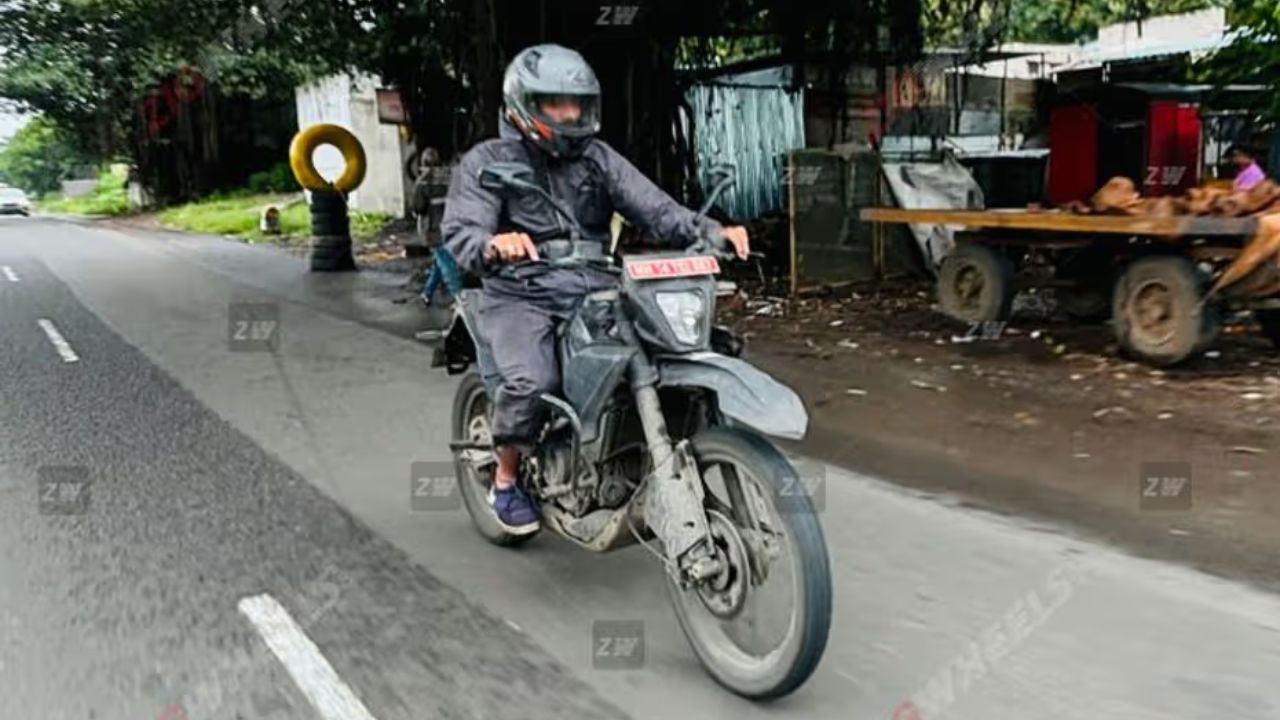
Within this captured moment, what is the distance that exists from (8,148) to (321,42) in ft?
266

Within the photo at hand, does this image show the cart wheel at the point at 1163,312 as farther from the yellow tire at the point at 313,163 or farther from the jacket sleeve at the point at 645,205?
the yellow tire at the point at 313,163

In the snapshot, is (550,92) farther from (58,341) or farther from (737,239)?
(58,341)

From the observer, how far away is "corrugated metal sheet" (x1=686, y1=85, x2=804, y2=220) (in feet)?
54.3

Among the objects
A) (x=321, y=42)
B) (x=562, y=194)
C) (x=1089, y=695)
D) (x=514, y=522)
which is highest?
(x=321, y=42)

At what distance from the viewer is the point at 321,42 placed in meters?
18.8

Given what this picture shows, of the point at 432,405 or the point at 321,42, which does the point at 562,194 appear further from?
the point at 321,42

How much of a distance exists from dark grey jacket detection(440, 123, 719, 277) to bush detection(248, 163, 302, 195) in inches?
1282

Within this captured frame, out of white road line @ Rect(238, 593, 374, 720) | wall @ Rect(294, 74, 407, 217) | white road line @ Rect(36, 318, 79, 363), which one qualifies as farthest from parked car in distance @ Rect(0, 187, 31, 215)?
white road line @ Rect(238, 593, 374, 720)

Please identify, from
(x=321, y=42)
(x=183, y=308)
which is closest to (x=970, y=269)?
(x=183, y=308)

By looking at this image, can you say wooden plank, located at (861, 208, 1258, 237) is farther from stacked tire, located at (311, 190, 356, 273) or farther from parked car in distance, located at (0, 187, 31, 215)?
parked car in distance, located at (0, 187, 31, 215)

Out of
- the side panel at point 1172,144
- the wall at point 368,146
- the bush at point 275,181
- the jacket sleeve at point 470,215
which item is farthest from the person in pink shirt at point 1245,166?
the bush at point 275,181

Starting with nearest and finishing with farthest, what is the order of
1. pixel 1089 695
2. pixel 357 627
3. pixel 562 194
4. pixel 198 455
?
1. pixel 1089 695
2. pixel 357 627
3. pixel 562 194
4. pixel 198 455

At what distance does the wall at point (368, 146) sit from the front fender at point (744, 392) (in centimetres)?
2312

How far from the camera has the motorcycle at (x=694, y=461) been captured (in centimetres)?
341
